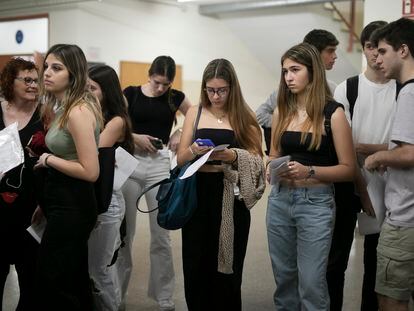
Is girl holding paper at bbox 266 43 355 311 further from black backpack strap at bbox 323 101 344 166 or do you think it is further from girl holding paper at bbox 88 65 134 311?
girl holding paper at bbox 88 65 134 311

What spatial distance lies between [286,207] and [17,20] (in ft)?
25.4

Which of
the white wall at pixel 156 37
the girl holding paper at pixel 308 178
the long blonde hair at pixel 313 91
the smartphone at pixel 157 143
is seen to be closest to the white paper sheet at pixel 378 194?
the girl holding paper at pixel 308 178

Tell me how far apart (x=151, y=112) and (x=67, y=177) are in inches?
49.7

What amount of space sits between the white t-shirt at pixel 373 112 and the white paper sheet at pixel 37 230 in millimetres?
1715

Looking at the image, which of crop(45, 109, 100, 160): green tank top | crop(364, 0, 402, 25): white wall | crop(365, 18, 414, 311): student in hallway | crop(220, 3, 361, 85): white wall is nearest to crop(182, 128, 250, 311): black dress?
crop(45, 109, 100, 160): green tank top

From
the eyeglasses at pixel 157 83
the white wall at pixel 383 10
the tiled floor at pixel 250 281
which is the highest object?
the white wall at pixel 383 10

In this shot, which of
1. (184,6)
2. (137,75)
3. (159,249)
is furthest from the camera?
(184,6)

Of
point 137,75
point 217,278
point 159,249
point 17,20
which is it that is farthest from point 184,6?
point 217,278

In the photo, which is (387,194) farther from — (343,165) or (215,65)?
(215,65)

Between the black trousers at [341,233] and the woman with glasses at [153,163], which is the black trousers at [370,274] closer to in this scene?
the black trousers at [341,233]

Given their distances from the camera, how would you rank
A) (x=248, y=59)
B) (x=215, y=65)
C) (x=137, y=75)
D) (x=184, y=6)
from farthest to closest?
1. (x=248, y=59)
2. (x=184, y=6)
3. (x=137, y=75)
4. (x=215, y=65)

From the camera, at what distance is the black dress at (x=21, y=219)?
2623mm

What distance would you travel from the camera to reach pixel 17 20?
8.70 m

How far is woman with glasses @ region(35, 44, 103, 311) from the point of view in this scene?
7.39ft
